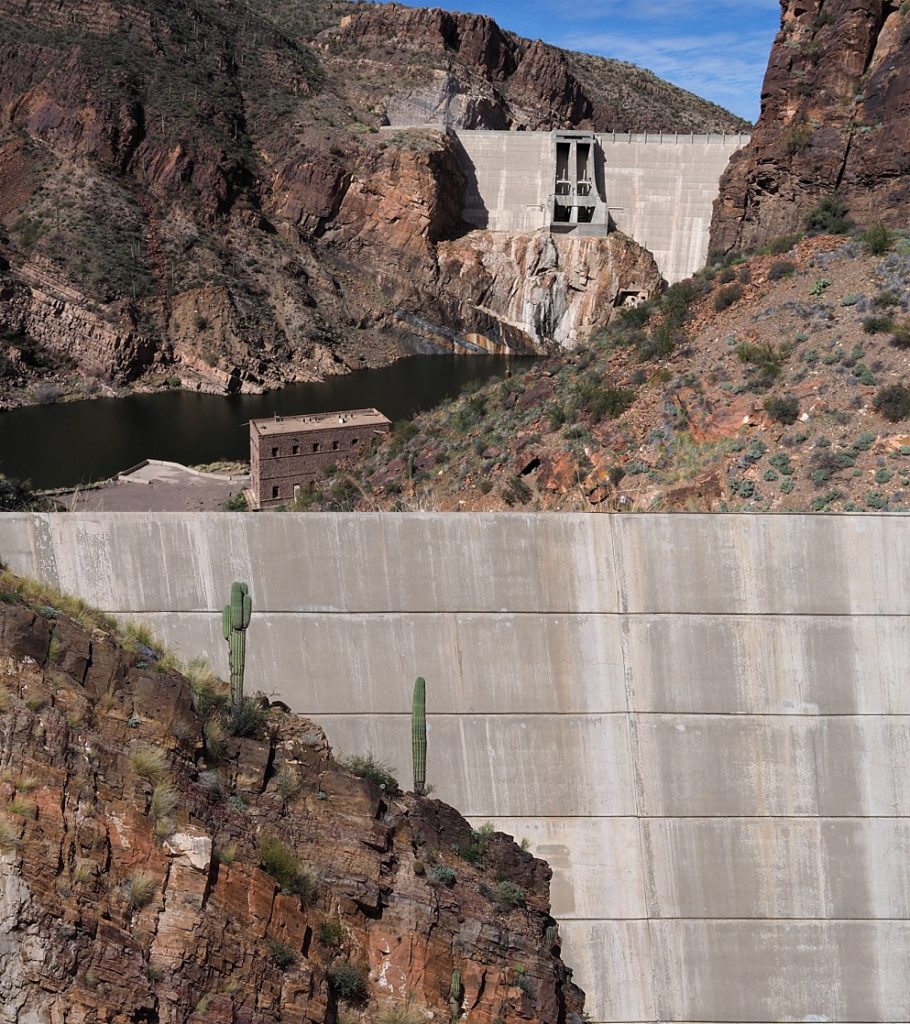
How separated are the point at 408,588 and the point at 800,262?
12.3 m

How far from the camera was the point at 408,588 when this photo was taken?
1255cm

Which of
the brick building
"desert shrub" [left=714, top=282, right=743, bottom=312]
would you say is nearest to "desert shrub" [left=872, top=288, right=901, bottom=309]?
"desert shrub" [left=714, top=282, right=743, bottom=312]

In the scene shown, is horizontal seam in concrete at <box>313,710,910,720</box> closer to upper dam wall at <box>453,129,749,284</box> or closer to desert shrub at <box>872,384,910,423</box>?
desert shrub at <box>872,384,910,423</box>

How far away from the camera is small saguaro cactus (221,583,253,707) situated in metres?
10.8

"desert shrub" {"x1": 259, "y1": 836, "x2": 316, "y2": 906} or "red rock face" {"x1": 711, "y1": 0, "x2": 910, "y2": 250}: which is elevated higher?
"red rock face" {"x1": 711, "y1": 0, "x2": 910, "y2": 250}

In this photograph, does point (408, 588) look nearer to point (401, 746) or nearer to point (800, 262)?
point (401, 746)

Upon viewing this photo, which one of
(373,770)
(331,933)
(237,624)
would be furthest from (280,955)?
(237,624)

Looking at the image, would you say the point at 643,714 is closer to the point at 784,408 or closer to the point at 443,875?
the point at 443,875

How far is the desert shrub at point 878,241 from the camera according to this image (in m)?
19.3

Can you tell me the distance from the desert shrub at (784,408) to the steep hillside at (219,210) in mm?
43800

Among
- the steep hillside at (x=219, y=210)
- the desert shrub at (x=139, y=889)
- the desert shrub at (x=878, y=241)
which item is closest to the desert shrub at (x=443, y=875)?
the desert shrub at (x=139, y=889)

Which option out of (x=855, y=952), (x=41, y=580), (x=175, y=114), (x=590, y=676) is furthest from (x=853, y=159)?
(x=175, y=114)

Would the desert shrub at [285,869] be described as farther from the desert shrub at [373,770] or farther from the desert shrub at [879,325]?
the desert shrub at [879,325]

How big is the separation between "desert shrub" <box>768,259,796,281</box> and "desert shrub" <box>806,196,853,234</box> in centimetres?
157
